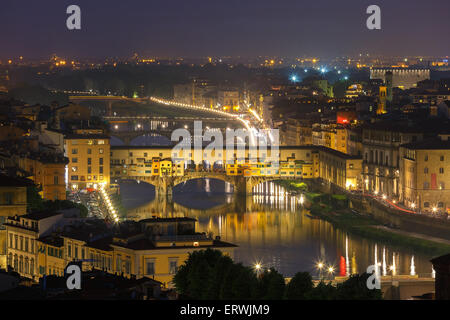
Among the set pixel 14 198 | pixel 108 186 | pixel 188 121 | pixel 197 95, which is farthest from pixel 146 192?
pixel 197 95

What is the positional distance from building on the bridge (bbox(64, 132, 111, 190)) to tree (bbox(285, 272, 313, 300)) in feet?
62.6

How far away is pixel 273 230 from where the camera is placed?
2431 centimetres

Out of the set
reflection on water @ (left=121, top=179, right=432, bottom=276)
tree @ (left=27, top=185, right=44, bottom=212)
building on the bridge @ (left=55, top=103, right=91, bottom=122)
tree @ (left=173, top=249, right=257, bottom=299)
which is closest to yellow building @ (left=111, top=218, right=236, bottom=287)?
tree @ (left=173, top=249, right=257, bottom=299)

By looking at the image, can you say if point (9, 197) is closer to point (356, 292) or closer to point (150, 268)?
point (150, 268)

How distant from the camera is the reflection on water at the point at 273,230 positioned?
2009cm

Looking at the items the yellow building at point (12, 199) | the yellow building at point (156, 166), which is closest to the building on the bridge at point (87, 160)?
the yellow building at point (156, 166)

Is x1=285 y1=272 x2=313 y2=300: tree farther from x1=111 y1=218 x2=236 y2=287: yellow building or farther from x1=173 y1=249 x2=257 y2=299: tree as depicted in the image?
x1=111 y1=218 x2=236 y2=287: yellow building

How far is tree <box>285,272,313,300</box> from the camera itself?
37.8 ft

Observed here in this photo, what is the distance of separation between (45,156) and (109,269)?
10839 millimetres

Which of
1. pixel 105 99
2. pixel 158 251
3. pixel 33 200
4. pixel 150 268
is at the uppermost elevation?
pixel 105 99

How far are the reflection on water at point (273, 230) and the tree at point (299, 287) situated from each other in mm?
6164

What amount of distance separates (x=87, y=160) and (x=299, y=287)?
20266 mm

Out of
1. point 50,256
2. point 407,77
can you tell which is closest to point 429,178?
point 50,256

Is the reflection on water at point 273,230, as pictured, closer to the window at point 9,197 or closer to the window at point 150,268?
the window at point 9,197
